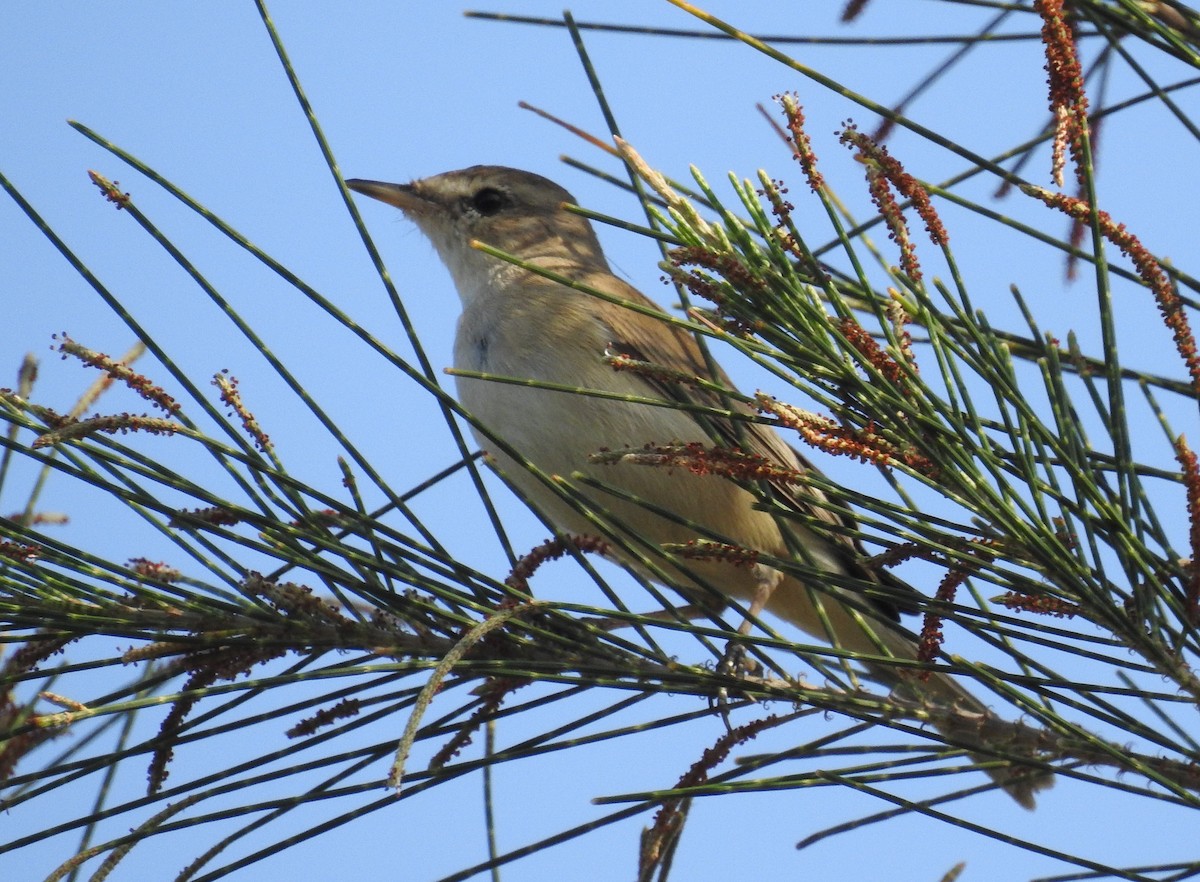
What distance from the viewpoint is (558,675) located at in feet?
8.01

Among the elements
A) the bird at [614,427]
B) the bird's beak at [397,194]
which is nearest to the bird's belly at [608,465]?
the bird at [614,427]

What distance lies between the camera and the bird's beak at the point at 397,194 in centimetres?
620

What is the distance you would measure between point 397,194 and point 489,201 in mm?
480

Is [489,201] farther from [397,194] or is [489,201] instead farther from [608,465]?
[608,465]

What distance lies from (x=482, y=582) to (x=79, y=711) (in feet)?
2.45

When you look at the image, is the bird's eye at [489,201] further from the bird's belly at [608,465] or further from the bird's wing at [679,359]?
the bird's belly at [608,465]

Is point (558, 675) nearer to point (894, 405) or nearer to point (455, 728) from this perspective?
point (455, 728)

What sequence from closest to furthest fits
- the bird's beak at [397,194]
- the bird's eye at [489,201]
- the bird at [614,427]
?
the bird at [614,427] < the bird's beak at [397,194] < the bird's eye at [489,201]

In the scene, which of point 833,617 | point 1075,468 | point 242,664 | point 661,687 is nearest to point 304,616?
point 242,664

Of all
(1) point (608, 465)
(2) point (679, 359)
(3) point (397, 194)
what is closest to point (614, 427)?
(1) point (608, 465)

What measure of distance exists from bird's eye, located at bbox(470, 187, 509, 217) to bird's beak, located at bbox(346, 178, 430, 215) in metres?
0.27

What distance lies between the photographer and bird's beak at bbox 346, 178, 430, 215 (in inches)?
244

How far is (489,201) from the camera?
21.2ft

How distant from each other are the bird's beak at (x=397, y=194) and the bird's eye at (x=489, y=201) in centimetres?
27
